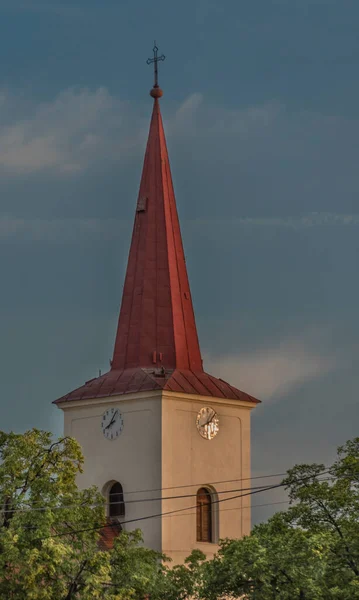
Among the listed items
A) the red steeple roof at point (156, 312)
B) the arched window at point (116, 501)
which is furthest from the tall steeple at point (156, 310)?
the arched window at point (116, 501)

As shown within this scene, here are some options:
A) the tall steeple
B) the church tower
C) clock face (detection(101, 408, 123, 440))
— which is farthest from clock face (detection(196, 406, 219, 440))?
clock face (detection(101, 408, 123, 440))

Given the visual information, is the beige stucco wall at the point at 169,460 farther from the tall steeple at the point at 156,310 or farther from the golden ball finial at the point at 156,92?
the golden ball finial at the point at 156,92

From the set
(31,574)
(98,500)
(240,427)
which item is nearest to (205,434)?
(240,427)

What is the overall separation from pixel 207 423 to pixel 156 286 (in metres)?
6.58

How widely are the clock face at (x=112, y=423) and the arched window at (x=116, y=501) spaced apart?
2.21 meters

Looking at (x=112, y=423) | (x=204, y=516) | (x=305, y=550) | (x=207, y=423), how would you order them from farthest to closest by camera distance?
1. (x=207, y=423)
2. (x=112, y=423)
3. (x=204, y=516)
4. (x=305, y=550)

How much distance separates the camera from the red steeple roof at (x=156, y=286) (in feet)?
247

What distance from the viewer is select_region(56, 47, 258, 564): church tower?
7325 cm

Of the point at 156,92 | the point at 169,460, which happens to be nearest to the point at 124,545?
the point at 169,460

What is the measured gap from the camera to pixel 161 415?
7350 cm

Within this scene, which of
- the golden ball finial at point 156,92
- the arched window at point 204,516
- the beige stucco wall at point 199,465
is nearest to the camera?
the beige stucco wall at point 199,465

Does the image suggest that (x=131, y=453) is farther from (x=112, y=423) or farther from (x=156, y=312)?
(x=156, y=312)

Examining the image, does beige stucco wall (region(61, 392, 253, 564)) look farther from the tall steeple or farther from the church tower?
the tall steeple

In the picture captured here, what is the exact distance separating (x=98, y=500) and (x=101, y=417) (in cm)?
1799
